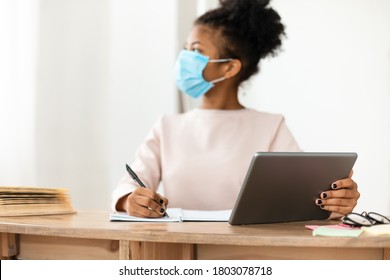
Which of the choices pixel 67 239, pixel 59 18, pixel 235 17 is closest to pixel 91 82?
pixel 59 18

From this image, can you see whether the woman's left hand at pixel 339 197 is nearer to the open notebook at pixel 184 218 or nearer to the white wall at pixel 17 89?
the open notebook at pixel 184 218

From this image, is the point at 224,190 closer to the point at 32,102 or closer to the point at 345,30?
→ the point at 32,102

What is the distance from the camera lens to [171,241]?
1.25m

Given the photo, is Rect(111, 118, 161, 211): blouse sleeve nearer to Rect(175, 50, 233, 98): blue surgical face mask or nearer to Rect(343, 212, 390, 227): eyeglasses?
Rect(175, 50, 233, 98): blue surgical face mask

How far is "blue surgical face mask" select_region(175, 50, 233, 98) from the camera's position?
235 centimetres

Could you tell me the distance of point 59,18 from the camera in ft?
9.73

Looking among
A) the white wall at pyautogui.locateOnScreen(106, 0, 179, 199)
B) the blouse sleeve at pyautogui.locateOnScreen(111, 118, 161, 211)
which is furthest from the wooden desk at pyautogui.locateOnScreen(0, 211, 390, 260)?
the white wall at pyautogui.locateOnScreen(106, 0, 179, 199)

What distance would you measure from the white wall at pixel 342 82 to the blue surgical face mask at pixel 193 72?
2.69 feet

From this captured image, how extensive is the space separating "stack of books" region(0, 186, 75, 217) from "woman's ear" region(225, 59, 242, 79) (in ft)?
2.65

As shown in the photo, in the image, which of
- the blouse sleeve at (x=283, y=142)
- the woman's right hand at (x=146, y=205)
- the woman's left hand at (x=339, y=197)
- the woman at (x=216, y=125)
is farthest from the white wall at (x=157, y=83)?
the woman's left hand at (x=339, y=197)

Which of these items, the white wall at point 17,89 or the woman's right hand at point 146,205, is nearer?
the woman's right hand at point 146,205

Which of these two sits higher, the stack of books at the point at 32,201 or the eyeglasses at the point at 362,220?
the eyeglasses at the point at 362,220

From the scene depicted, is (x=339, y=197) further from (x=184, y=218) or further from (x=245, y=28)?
(x=245, y=28)

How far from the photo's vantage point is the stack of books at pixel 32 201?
1696mm
